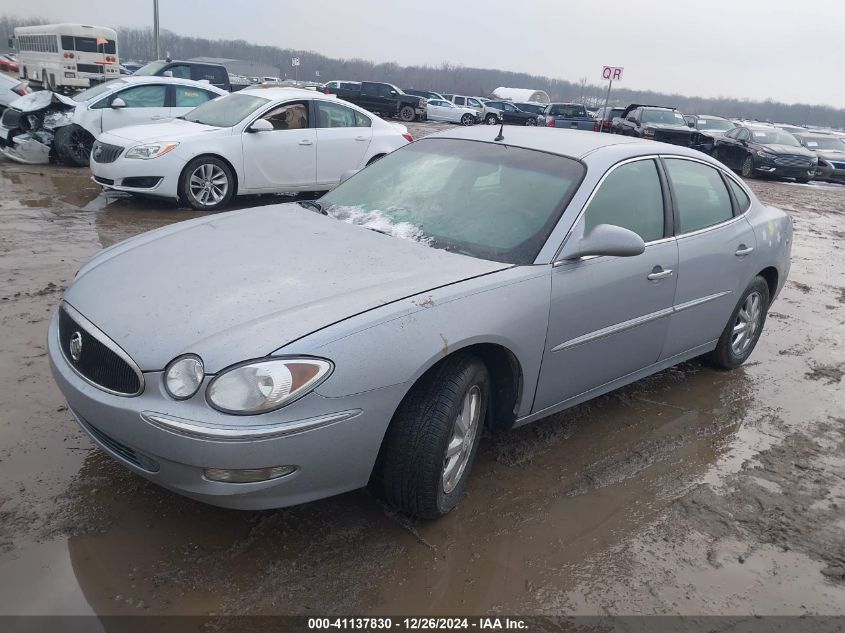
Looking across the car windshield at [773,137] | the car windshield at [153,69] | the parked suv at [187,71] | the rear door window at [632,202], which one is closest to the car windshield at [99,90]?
the parked suv at [187,71]

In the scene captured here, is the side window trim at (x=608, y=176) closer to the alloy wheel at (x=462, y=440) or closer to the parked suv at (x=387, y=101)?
the alloy wheel at (x=462, y=440)

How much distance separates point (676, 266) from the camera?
3787mm

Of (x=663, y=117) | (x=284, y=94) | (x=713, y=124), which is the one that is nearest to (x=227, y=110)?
(x=284, y=94)

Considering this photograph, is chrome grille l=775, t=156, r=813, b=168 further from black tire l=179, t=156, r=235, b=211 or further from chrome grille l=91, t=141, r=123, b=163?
chrome grille l=91, t=141, r=123, b=163

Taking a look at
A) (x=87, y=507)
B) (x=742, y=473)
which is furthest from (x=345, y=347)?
(x=742, y=473)

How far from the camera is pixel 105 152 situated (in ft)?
27.7

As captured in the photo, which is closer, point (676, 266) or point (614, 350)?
point (614, 350)

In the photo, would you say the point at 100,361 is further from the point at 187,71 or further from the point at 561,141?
the point at 187,71

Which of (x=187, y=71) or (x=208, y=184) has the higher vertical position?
(x=187, y=71)

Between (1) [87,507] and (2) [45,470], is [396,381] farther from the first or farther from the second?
(2) [45,470]

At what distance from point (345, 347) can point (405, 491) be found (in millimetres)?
681

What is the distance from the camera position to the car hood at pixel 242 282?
2.44 metres

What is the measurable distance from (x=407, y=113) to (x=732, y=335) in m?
31.7

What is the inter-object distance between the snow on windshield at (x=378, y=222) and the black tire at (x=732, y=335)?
2402 mm
